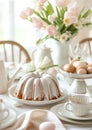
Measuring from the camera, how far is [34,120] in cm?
124

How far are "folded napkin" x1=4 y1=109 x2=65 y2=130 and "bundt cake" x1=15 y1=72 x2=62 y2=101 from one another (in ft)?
0.60

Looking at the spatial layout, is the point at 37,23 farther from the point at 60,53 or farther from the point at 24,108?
the point at 24,108

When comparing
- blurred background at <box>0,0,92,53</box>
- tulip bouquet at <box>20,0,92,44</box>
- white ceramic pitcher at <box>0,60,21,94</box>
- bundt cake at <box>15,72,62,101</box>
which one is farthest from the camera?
blurred background at <box>0,0,92,53</box>

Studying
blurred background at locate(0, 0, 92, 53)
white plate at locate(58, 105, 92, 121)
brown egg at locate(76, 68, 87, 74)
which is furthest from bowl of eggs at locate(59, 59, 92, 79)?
blurred background at locate(0, 0, 92, 53)

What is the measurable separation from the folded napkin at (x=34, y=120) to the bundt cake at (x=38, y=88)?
18 centimetres

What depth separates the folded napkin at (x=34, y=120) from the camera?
1.20 m

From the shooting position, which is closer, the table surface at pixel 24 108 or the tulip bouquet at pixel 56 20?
the table surface at pixel 24 108

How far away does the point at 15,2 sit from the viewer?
3150 mm

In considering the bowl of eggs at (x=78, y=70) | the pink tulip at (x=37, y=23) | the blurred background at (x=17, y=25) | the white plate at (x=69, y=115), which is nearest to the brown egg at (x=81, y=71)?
the bowl of eggs at (x=78, y=70)

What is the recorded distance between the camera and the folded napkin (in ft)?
3.92

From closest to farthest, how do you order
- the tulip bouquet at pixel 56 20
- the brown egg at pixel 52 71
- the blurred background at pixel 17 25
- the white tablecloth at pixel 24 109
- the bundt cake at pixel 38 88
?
the white tablecloth at pixel 24 109 → the bundt cake at pixel 38 88 → the brown egg at pixel 52 71 → the tulip bouquet at pixel 56 20 → the blurred background at pixel 17 25

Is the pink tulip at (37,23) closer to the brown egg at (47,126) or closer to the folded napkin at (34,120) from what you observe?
the folded napkin at (34,120)

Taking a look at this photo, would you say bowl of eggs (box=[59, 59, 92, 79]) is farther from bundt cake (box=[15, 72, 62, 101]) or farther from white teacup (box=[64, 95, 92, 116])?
white teacup (box=[64, 95, 92, 116])

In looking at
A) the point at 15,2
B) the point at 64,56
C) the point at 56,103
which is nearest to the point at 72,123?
the point at 56,103
